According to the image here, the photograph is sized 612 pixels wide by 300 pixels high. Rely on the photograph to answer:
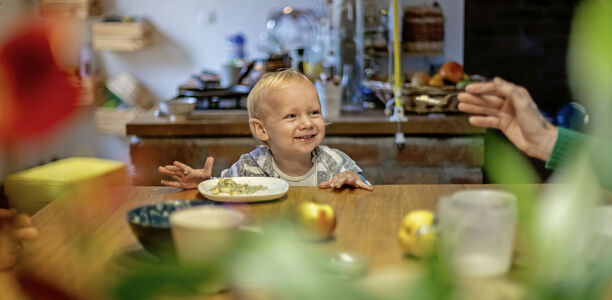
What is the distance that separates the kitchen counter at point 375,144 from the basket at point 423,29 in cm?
109

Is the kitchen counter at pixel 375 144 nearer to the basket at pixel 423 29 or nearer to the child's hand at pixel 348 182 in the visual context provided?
the basket at pixel 423 29

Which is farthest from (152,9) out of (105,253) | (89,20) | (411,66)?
(105,253)

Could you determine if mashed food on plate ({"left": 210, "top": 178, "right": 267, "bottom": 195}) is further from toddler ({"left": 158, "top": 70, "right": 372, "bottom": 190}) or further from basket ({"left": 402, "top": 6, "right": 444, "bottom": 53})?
basket ({"left": 402, "top": 6, "right": 444, "bottom": 53})

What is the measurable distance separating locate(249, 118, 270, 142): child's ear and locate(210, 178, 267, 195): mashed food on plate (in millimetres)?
579

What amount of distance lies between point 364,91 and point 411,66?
1.01 m

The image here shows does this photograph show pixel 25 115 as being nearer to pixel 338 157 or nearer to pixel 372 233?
pixel 372 233

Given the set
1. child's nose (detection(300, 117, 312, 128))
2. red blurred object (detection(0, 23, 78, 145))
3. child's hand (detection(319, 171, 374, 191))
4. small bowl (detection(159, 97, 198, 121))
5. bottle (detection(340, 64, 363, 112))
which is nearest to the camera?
red blurred object (detection(0, 23, 78, 145))

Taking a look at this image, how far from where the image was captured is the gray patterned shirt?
1981 millimetres

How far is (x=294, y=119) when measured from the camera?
6.44ft

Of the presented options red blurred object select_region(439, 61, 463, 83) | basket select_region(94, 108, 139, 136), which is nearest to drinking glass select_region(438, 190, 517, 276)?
red blurred object select_region(439, 61, 463, 83)

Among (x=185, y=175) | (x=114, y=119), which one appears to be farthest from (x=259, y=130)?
(x=114, y=119)

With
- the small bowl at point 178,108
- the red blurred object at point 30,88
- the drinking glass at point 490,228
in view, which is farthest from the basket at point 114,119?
the red blurred object at point 30,88

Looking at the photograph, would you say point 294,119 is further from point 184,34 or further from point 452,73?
point 184,34

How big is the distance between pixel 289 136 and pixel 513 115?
41.0 inches
